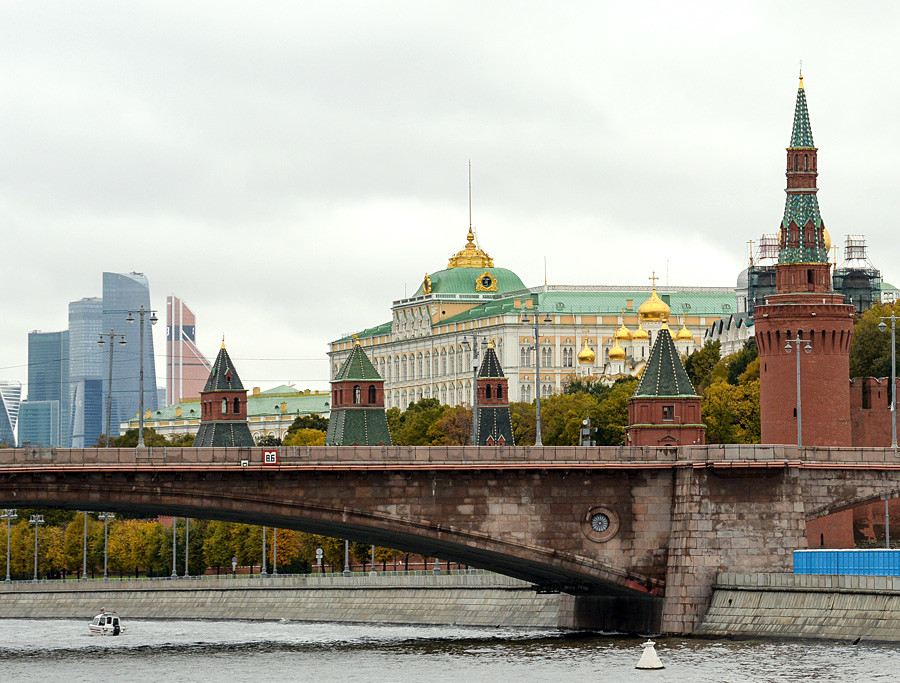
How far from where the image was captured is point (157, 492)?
298 feet

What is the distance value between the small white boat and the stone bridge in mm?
25049

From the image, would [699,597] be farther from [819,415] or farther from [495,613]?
[819,415]

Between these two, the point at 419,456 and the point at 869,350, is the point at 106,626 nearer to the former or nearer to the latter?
the point at 419,456

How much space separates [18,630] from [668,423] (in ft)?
139

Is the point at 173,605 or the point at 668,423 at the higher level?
the point at 668,423

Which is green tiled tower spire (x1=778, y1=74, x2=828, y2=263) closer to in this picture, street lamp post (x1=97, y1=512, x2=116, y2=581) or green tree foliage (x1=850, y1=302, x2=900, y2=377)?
green tree foliage (x1=850, y1=302, x2=900, y2=377)

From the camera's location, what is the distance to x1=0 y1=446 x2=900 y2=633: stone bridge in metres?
92.9

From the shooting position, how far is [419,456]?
9500cm

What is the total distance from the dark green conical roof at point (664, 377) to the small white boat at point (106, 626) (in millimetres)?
39323

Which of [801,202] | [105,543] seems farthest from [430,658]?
[105,543]

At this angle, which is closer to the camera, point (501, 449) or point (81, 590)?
point (501, 449)

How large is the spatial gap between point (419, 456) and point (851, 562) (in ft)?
57.5

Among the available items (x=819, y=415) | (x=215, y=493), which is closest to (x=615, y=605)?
(x=215, y=493)

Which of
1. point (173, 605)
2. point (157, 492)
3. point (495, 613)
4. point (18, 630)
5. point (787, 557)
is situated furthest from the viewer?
point (173, 605)
